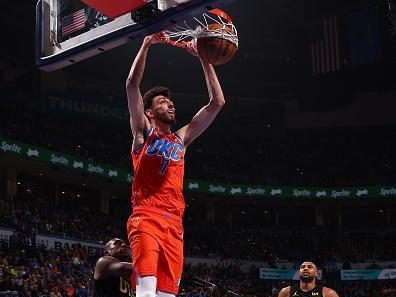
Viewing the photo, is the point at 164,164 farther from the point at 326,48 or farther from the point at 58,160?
the point at 326,48

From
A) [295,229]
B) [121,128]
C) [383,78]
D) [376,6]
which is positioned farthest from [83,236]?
[383,78]

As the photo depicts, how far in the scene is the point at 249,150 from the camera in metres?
36.7

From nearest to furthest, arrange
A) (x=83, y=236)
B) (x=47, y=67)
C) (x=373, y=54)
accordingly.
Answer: (x=47, y=67), (x=83, y=236), (x=373, y=54)

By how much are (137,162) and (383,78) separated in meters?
32.6

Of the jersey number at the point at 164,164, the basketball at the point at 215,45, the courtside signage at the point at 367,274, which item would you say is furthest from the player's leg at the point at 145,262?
the courtside signage at the point at 367,274

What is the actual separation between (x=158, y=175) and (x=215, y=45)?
1.08 metres

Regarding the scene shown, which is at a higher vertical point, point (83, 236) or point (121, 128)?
point (121, 128)

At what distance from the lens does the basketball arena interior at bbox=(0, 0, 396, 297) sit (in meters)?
27.4

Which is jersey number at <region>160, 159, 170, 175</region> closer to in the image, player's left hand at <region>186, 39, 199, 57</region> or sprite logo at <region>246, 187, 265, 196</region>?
player's left hand at <region>186, 39, 199, 57</region>

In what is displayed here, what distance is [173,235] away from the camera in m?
4.24

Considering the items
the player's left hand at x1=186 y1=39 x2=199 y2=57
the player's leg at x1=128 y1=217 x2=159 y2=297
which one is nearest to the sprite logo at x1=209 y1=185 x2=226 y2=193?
the player's left hand at x1=186 y1=39 x2=199 y2=57

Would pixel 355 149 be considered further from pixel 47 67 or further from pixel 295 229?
pixel 47 67

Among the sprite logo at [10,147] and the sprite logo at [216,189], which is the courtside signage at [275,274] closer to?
the sprite logo at [216,189]

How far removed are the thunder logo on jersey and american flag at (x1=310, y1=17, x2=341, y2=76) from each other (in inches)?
1066
